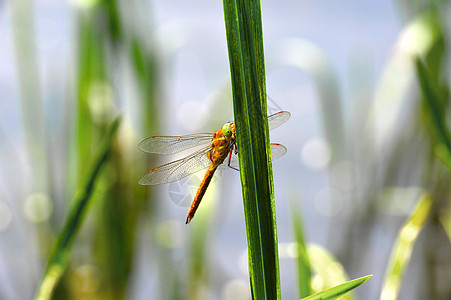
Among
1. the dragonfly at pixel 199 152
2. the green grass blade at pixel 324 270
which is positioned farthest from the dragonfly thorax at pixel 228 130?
the green grass blade at pixel 324 270

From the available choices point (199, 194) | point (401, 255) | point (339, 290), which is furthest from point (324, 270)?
point (339, 290)

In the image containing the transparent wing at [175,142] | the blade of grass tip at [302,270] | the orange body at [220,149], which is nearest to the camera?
the blade of grass tip at [302,270]

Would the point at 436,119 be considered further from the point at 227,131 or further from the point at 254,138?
the point at 254,138

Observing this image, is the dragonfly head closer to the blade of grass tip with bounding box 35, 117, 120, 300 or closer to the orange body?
the orange body

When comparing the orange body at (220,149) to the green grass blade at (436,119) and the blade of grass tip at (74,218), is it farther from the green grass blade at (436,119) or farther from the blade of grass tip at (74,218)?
the green grass blade at (436,119)

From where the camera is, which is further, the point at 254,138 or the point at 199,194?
Result: the point at 199,194

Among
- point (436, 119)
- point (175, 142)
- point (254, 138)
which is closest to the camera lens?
point (254, 138)
